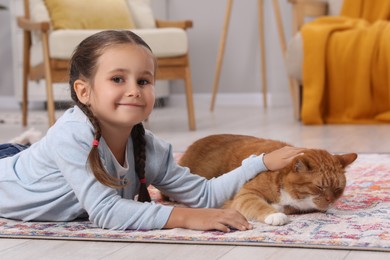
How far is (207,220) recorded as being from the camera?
4.76 ft

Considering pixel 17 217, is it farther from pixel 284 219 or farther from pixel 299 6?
pixel 299 6

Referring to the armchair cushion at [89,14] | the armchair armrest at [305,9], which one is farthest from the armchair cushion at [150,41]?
the armchair armrest at [305,9]

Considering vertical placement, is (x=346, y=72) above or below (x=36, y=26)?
below

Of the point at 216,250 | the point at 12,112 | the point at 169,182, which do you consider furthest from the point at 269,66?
the point at 216,250

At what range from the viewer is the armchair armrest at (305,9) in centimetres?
433

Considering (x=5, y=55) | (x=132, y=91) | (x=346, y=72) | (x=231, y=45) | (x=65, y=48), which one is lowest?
(x=5, y=55)

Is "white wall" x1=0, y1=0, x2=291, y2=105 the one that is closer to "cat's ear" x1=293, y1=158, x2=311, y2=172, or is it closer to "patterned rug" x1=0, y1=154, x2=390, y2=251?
"patterned rug" x1=0, y1=154, x2=390, y2=251

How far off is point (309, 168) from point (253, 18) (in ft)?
13.3

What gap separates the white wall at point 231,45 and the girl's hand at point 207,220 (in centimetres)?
403

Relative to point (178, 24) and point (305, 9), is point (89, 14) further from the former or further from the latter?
point (305, 9)

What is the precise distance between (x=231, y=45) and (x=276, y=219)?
4.23 meters

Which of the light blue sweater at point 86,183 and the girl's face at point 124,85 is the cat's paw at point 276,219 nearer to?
the light blue sweater at point 86,183

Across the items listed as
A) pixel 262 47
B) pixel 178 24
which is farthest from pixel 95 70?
pixel 262 47

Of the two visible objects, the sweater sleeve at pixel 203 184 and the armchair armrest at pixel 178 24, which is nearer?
the sweater sleeve at pixel 203 184
